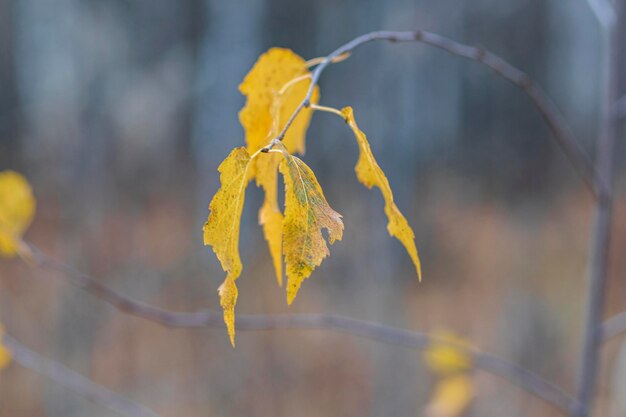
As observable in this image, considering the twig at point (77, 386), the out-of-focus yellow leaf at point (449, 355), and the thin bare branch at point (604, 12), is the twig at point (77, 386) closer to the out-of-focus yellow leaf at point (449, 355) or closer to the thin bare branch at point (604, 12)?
the out-of-focus yellow leaf at point (449, 355)

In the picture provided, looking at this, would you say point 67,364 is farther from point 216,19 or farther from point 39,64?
point 216,19

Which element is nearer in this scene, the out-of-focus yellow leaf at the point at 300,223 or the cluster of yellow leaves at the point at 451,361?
the out-of-focus yellow leaf at the point at 300,223

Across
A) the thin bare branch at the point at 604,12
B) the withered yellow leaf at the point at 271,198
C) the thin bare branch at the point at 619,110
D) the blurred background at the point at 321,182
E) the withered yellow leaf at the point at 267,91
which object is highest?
the thin bare branch at the point at 604,12

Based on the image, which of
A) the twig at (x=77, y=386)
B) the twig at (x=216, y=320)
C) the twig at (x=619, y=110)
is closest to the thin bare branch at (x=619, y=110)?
the twig at (x=619, y=110)

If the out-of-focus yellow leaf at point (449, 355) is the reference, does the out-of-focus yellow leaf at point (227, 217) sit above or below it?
above

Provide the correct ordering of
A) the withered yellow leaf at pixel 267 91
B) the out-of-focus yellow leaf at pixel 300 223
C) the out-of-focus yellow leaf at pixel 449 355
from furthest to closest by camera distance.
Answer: the out-of-focus yellow leaf at pixel 449 355 < the withered yellow leaf at pixel 267 91 < the out-of-focus yellow leaf at pixel 300 223

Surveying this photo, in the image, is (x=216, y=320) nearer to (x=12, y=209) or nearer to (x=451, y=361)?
(x=12, y=209)

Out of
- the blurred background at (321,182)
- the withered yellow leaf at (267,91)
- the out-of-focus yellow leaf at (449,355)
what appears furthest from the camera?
the blurred background at (321,182)
